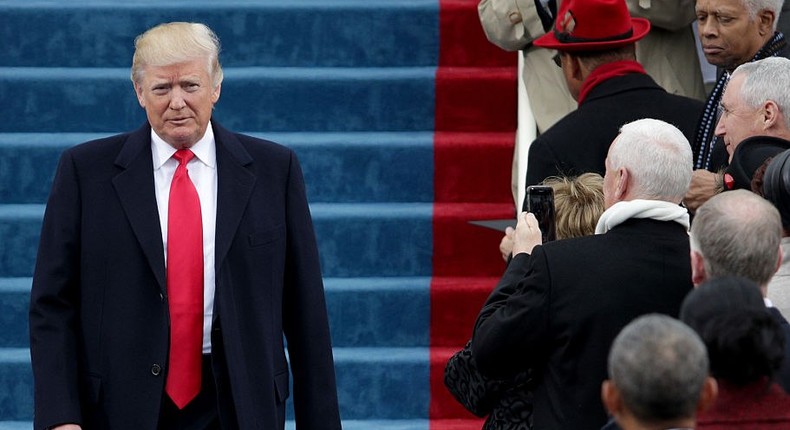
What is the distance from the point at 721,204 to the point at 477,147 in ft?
10.6

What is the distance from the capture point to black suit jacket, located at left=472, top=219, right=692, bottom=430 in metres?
3.24

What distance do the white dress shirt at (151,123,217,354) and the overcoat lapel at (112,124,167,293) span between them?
0.07 ft

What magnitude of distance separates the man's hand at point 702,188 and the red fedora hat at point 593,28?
60cm

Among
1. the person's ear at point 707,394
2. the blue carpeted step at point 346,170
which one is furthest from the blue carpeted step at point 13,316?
the person's ear at point 707,394

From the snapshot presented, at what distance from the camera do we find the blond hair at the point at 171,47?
367cm

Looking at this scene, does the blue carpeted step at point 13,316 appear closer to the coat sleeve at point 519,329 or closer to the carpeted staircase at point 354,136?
the carpeted staircase at point 354,136

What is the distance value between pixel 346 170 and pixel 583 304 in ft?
9.64

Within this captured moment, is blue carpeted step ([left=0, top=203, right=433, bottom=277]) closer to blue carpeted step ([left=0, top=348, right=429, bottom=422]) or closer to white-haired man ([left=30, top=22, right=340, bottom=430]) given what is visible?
blue carpeted step ([left=0, top=348, right=429, bottom=422])

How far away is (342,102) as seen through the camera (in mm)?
6297

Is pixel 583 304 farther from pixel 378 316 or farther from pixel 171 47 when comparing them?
pixel 378 316

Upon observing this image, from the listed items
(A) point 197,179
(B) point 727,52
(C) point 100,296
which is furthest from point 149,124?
(B) point 727,52

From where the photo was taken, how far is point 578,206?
361cm

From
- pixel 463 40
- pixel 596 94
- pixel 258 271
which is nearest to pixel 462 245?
pixel 463 40

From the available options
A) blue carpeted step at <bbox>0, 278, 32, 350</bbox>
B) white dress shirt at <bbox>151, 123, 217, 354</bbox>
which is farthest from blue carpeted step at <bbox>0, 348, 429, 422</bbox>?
white dress shirt at <bbox>151, 123, 217, 354</bbox>
